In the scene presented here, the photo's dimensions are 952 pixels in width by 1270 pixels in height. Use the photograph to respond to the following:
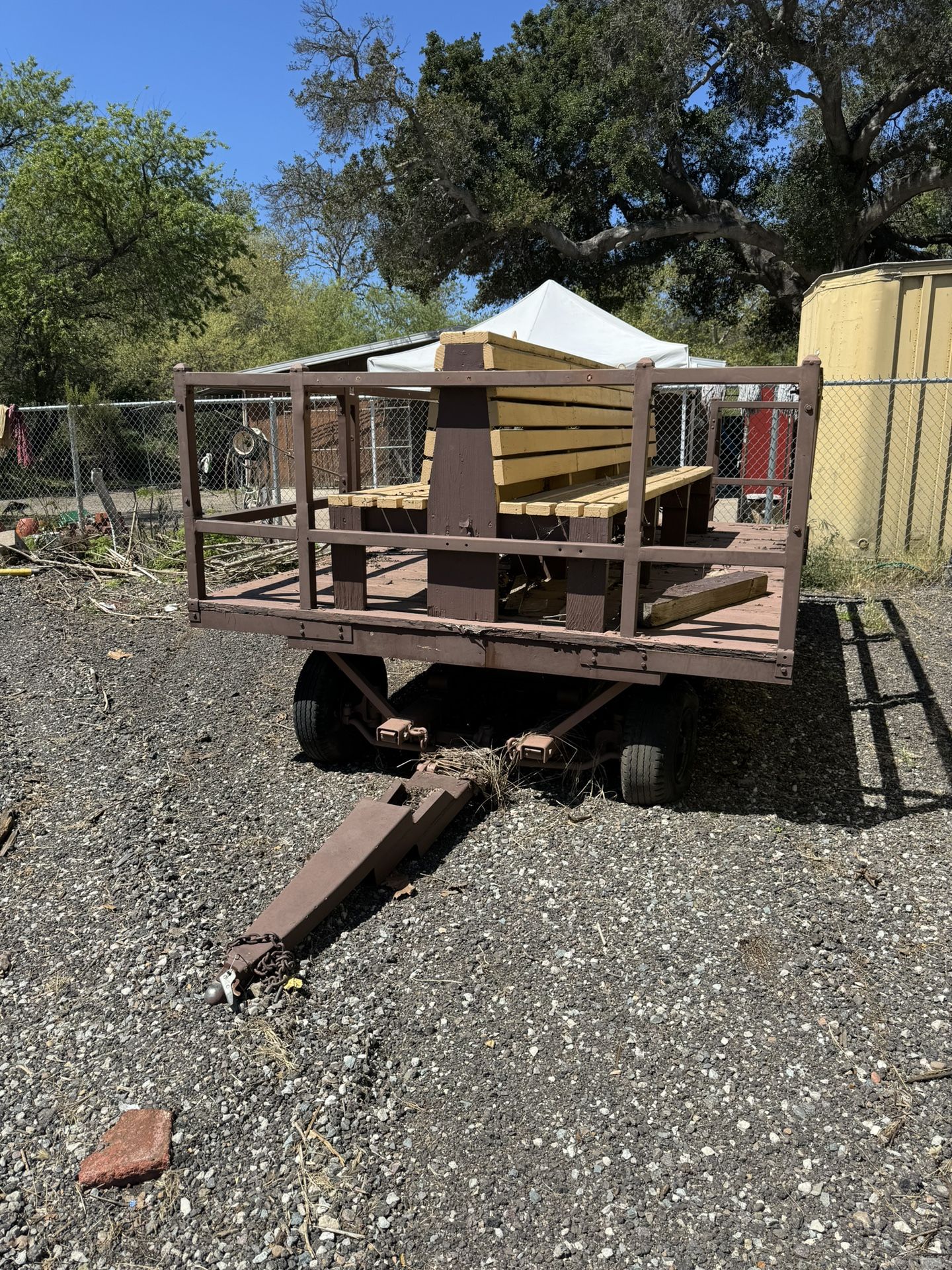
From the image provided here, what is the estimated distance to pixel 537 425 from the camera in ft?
14.6

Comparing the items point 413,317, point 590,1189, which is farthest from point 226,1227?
point 413,317

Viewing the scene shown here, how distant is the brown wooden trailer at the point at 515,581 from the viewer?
3.75 m

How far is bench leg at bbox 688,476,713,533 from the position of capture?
23.2 feet

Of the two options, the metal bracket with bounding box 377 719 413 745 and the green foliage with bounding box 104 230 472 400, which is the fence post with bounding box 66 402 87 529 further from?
the green foliage with bounding box 104 230 472 400

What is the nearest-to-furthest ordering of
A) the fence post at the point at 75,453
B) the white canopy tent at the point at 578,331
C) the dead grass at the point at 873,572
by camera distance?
the dead grass at the point at 873,572, the white canopy tent at the point at 578,331, the fence post at the point at 75,453

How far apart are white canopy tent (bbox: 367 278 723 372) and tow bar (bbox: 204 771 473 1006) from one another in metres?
8.13

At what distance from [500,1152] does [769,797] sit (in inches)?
98.6

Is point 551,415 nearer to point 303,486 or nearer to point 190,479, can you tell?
point 303,486

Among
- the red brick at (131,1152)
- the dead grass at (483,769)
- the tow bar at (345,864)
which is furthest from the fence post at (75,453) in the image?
the red brick at (131,1152)

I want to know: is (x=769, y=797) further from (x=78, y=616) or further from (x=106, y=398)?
(x=106, y=398)

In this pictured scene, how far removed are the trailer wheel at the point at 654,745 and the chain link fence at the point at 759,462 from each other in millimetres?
3062

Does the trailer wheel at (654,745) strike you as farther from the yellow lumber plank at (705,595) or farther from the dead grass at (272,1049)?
the dead grass at (272,1049)

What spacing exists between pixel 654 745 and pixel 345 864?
1.50 m

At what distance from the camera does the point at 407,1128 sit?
2.50 metres
